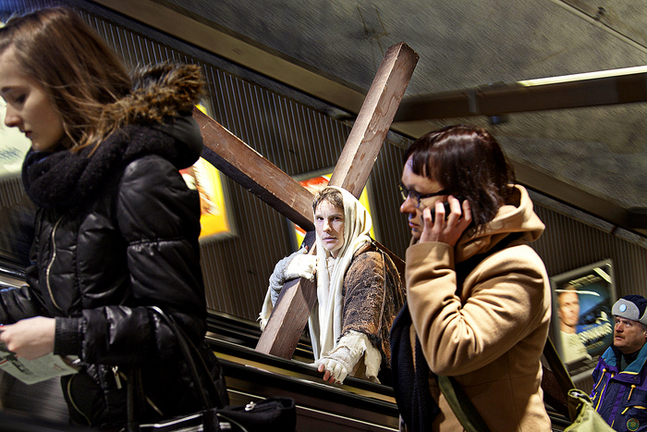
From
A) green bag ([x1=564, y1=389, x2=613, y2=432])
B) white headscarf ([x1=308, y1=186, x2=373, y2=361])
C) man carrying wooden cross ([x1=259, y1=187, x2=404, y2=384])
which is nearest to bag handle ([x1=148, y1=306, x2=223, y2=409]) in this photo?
green bag ([x1=564, y1=389, x2=613, y2=432])

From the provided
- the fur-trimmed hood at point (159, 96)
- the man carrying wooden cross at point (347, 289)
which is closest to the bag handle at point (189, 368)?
the fur-trimmed hood at point (159, 96)

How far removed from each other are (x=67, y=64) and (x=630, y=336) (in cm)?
371

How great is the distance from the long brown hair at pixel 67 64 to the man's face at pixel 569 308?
5532 millimetres

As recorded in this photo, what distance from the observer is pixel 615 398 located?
3398 mm

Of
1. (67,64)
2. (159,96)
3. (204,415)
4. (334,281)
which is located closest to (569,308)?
(334,281)

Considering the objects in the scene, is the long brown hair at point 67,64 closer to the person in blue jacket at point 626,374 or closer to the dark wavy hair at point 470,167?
the dark wavy hair at point 470,167

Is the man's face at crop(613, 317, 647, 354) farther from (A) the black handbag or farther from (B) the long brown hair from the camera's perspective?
(B) the long brown hair

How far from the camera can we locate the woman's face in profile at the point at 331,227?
112 inches

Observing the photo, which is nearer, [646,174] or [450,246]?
[450,246]

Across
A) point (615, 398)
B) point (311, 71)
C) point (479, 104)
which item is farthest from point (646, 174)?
point (311, 71)

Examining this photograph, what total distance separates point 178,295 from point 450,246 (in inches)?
24.6

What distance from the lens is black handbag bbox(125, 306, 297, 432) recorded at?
1037 mm

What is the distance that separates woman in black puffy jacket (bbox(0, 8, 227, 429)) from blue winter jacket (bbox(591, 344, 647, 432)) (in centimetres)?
310

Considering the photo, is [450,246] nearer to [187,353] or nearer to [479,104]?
[187,353]
